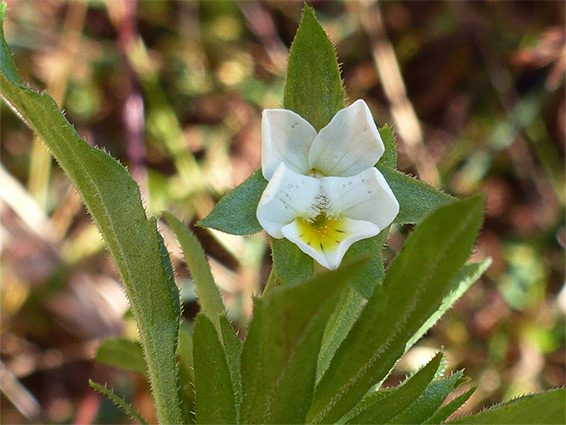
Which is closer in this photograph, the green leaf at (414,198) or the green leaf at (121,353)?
the green leaf at (414,198)

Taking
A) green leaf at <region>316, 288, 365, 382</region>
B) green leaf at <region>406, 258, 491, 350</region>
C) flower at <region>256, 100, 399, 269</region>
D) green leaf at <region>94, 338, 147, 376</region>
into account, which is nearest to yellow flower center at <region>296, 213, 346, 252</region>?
flower at <region>256, 100, 399, 269</region>

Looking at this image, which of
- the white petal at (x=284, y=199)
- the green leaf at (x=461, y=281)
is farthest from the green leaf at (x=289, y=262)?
the green leaf at (x=461, y=281)

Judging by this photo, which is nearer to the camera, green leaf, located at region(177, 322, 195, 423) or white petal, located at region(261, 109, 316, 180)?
white petal, located at region(261, 109, 316, 180)

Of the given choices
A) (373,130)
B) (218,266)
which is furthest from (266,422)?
(218,266)

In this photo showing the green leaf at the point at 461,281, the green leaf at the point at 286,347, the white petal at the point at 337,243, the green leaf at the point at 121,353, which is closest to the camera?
the green leaf at the point at 286,347

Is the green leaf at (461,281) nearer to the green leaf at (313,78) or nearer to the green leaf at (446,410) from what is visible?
the green leaf at (446,410)

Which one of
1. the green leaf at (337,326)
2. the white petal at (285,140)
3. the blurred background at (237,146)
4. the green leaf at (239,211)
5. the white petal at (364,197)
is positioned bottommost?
the blurred background at (237,146)

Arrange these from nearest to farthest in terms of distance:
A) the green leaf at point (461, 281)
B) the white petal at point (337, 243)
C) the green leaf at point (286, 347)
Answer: the green leaf at point (286, 347) < the white petal at point (337, 243) < the green leaf at point (461, 281)

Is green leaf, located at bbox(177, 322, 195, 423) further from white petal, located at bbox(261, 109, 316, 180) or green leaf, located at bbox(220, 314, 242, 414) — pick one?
white petal, located at bbox(261, 109, 316, 180)
